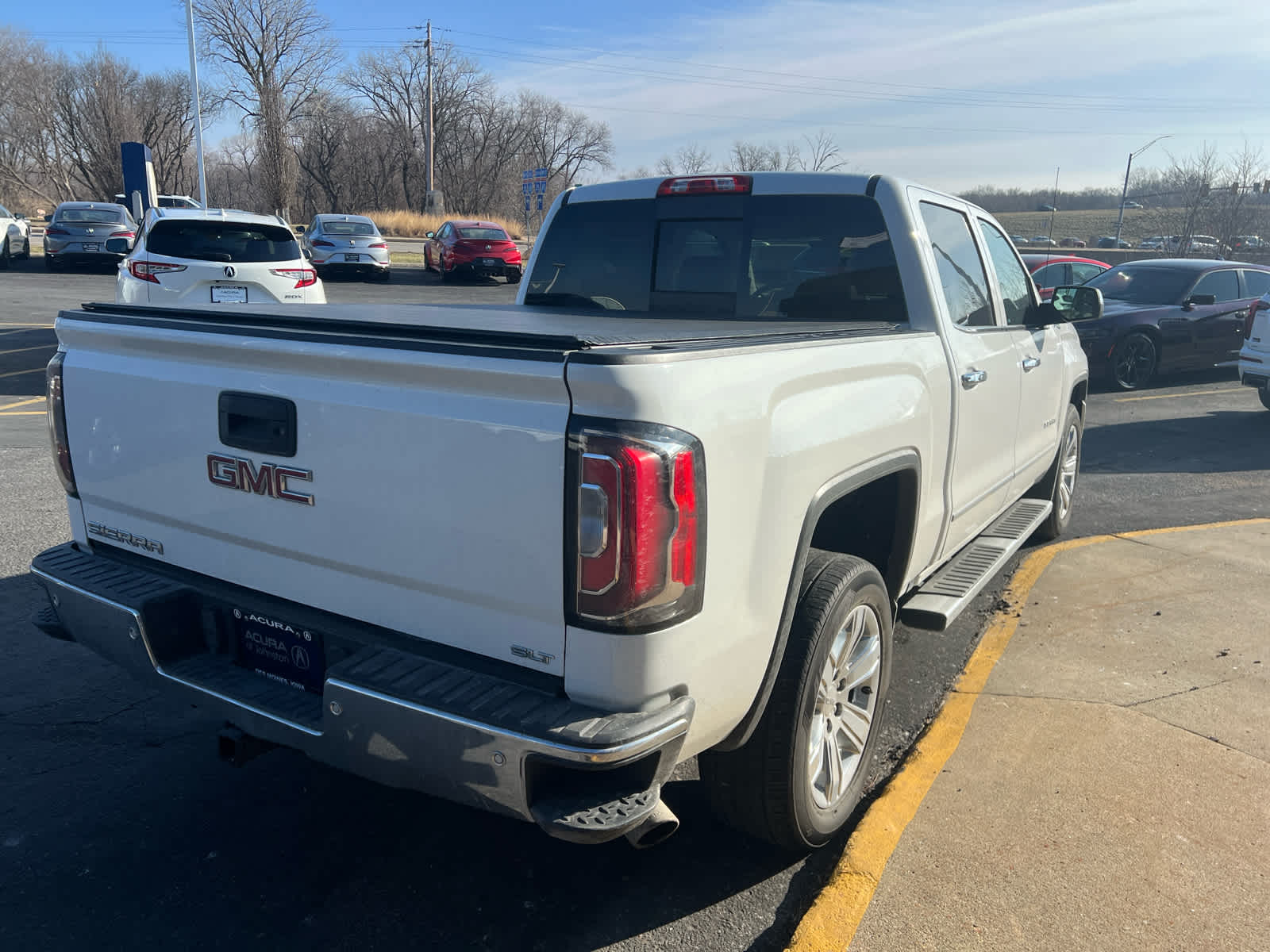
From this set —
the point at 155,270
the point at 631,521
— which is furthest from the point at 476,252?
the point at 631,521

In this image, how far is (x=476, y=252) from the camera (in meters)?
25.5

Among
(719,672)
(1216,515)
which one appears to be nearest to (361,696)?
(719,672)

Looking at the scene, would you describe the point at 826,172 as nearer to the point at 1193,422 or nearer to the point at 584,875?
the point at 584,875

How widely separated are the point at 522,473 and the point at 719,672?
0.68 m

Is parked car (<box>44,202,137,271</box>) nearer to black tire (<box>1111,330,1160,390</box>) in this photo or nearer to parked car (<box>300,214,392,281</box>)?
parked car (<box>300,214,392,281</box>)

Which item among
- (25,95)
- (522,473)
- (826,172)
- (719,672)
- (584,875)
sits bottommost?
(584,875)

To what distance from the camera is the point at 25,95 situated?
6303 cm

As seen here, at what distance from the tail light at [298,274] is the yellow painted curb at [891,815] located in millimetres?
8708

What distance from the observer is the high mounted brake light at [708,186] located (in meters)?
4.08

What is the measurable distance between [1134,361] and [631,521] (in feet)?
41.1

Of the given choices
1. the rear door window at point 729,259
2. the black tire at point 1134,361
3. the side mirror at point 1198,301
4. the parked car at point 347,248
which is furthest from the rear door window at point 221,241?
the parked car at point 347,248

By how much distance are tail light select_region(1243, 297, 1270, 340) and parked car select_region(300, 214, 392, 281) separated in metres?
19.4

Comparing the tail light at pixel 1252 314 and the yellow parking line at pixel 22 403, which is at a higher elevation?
the tail light at pixel 1252 314

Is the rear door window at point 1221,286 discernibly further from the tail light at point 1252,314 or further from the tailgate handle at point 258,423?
the tailgate handle at point 258,423
